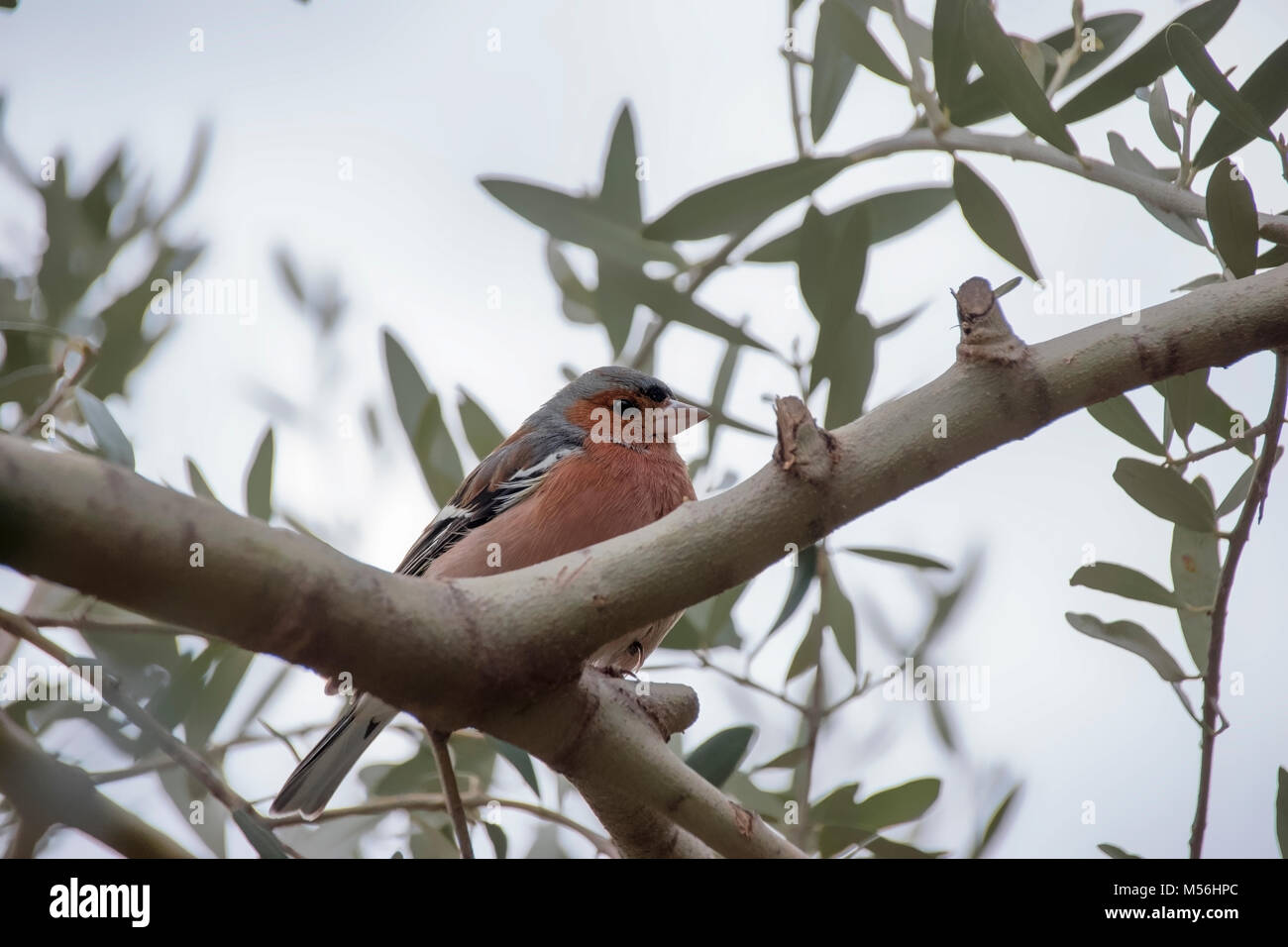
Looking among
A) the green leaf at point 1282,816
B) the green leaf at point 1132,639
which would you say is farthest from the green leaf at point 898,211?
the green leaf at point 1282,816

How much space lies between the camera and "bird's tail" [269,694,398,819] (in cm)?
440

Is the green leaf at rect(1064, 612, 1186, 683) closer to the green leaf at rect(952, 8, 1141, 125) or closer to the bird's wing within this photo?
the green leaf at rect(952, 8, 1141, 125)

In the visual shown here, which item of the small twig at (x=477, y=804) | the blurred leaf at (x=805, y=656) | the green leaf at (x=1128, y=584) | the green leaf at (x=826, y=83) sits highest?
the green leaf at (x=826, y=83)

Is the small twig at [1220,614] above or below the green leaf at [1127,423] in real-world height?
below

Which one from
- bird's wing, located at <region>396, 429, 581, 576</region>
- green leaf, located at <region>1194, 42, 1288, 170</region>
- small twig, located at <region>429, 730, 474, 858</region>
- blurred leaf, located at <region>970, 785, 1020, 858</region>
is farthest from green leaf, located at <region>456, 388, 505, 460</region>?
green leaf, located at <region>1194, 42, 1288, 170</region>

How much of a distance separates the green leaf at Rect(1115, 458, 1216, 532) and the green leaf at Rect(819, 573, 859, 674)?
1.14 meters

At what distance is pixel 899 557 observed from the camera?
413 centimetres

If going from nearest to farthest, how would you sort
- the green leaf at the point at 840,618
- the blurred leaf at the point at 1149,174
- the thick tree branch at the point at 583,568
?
the thick tree branch at the point at 583,568 → the blurred leaf at the point at 1149,174 → the green leaf at the point at 840,618

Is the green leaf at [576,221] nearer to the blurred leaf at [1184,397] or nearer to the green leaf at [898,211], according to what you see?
the green leaf at [898,211]

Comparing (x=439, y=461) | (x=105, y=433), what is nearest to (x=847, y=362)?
(x=439, y=461)

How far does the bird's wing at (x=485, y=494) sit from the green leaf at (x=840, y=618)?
146 centimetres

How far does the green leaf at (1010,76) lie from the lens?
10.3ft
